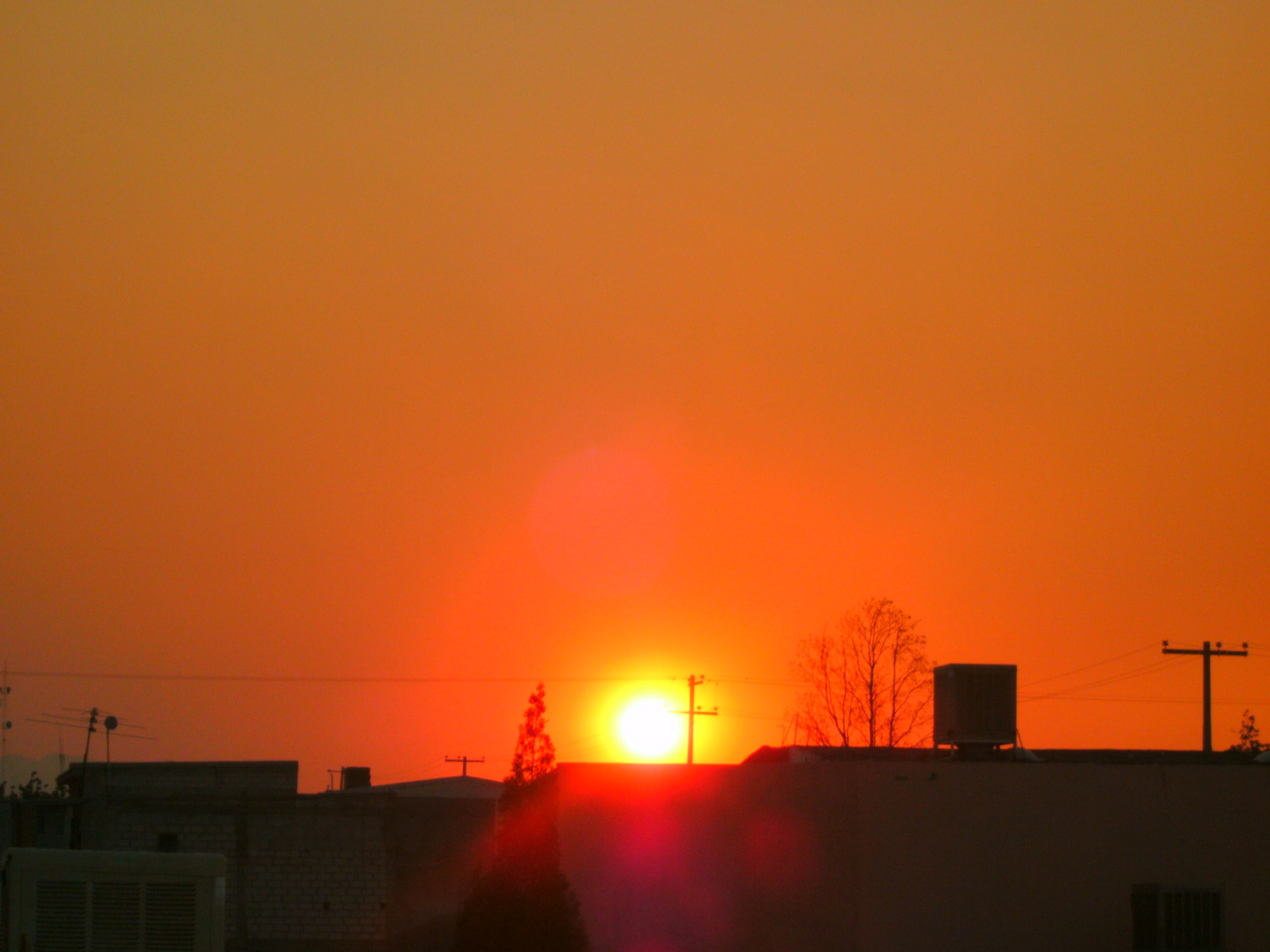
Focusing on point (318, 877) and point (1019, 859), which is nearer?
point (1019, 859)

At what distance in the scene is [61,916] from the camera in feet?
48.0

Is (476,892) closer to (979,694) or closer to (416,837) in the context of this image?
(416,837)

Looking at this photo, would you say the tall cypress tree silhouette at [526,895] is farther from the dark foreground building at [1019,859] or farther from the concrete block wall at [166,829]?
the concrete block wall at [166,829]

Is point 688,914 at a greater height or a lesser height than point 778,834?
lesser

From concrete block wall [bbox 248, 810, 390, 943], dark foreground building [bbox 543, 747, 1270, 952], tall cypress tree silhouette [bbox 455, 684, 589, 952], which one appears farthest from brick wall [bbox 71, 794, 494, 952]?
dark foreground building [bbox 543, 747, 1270, 952]

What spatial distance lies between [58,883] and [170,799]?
1743 centimetres

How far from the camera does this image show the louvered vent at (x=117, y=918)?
1457cm

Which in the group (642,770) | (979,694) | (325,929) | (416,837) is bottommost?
(325,929)

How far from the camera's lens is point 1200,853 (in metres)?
22.9

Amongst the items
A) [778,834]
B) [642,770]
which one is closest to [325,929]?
[642,770]

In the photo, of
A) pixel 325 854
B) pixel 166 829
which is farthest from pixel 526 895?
pixel 166 829

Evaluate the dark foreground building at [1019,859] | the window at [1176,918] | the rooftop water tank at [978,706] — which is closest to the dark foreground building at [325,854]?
the dark foreground building at [1019,859]

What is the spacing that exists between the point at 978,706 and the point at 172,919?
52.0 ft

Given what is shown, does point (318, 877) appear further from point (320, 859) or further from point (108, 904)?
point (108, 904)
